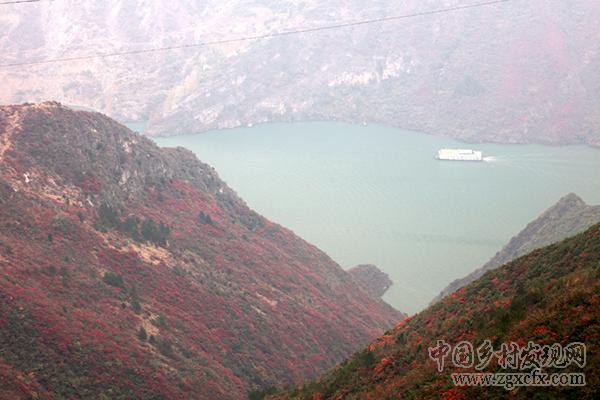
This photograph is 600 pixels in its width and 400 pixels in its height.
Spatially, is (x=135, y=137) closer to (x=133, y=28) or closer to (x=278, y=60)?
(x=278, y=60)

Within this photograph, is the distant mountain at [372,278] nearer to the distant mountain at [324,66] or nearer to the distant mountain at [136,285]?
the distant mountain at [136,285]

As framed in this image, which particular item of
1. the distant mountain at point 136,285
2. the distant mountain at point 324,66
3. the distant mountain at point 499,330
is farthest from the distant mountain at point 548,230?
the distant mountain at point 324,66

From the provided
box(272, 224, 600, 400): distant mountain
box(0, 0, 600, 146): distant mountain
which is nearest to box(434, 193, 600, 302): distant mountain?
box(272, 224, 600, 400): distant mountain

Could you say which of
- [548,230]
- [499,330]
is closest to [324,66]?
[548,230]

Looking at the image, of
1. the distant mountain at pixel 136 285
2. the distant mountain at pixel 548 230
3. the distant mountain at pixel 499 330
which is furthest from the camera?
the distant mountain at pixel 548 230

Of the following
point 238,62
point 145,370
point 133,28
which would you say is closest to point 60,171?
point 145,370
